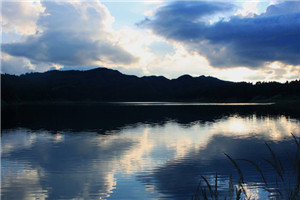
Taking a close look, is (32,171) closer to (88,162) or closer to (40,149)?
(88,162)

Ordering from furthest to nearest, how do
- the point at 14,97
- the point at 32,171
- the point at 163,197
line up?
the point at 14,97 → the point at 32,171 → the point at 163,197

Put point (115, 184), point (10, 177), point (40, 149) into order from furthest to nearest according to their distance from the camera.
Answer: point (40, 149) → point (10, 177) → point (115, 184)

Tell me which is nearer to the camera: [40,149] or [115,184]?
[115,184]

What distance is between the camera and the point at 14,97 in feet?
521

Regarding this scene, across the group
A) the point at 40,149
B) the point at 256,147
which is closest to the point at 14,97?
the point at 40,149

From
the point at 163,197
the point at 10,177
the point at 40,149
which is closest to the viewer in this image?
the point at 163,197

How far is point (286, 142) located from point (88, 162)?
22.9 m

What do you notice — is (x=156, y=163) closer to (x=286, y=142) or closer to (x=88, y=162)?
(x=88, y=162)

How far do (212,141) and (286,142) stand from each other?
8387 mm

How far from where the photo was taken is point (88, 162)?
21.6 m

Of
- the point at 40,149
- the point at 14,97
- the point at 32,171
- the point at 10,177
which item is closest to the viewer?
the point at 10,177

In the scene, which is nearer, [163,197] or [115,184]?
[163,197]

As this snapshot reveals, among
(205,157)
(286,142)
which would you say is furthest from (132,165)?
(286,142)

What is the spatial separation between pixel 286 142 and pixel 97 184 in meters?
24.6
